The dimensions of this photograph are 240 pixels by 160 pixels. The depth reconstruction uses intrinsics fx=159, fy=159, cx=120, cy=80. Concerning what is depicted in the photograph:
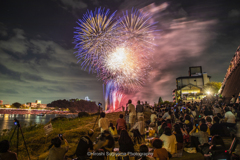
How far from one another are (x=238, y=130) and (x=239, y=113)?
202cm

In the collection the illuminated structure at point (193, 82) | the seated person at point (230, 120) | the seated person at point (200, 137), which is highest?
the illuminated structure at point (193, 82)

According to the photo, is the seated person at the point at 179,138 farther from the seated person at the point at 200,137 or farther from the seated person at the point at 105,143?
the seated person at the point at 105,143

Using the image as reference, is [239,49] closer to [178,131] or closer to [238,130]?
[238,130]

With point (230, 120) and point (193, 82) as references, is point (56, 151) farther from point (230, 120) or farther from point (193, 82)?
point (193, 82)

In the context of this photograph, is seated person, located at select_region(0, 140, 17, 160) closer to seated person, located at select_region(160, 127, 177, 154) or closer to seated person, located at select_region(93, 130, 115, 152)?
seated person, located at select_region(93, 130, 115, 152)

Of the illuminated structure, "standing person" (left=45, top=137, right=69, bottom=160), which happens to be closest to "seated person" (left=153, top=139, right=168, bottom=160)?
"standing person" (left=45, top=137, right=69, bottom=160)

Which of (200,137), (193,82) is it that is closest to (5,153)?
(200,137)

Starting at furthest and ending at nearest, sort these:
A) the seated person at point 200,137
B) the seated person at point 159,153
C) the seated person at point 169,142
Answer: the seated person at point 200,137 → the seated person at point 169,142 → the seated person at point 159,153

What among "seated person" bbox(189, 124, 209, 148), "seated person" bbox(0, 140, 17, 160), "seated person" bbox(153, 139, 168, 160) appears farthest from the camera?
"seated person" bbox(189, 124, 209, 148)

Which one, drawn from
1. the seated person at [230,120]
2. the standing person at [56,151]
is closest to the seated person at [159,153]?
the standing person at [56,151]

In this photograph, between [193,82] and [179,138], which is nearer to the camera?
[179,138]

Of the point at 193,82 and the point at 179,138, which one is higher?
the point at 193,82

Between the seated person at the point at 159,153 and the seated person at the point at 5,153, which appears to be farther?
the seated person at the point at 5,153

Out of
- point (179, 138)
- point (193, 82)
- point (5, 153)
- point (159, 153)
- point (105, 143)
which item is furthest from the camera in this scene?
point (193, 82)
